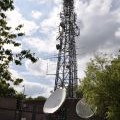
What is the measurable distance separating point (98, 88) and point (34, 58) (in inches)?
622

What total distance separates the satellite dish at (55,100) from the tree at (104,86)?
9.34 feet

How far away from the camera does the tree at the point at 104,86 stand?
31.1m

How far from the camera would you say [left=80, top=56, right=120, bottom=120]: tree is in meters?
31.1

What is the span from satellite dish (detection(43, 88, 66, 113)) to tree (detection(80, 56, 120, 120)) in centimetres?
285

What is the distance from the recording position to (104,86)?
31906mm

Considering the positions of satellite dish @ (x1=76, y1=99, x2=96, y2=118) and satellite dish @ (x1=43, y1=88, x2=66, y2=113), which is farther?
satellite dish @ (x1=76, y1=99, x2=96, y2=118)

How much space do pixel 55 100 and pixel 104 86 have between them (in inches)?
305

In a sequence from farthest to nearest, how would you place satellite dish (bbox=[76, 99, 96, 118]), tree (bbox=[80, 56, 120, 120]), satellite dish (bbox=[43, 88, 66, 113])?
satellite dish (bbox=[76, 99, 96, 118]) → satellite dish (bbox=[43, 88, 66, 113]) → tree (bbox=[80, 56, 120, 120])

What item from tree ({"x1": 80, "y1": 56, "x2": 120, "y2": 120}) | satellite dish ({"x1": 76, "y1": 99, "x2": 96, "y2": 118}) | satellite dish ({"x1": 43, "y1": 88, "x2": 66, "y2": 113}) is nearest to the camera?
tree ({"x1": 80, "y1": 56, "x2": 120, "y2": 120})

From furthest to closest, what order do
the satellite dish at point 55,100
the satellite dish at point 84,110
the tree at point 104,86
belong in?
the satellite dish at point 84,110 < the satellite dish at point 55,100 < the tree at point 104,86

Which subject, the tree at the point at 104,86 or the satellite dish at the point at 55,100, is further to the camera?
the satellite dish at the point at 55,100

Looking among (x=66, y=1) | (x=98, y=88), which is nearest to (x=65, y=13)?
(x=66, y=1)

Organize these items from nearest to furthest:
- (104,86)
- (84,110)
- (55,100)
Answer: (104,86)
(55,100)
(84,110)

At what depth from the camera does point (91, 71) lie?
34688mm
